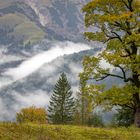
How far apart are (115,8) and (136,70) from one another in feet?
18.5

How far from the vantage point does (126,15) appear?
109 ft

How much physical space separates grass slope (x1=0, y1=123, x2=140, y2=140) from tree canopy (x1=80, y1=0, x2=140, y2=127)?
9.79 metres

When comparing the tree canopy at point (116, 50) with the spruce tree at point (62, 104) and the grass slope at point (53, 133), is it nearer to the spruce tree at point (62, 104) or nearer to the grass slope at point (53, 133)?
the grass slope at point (53, 133)

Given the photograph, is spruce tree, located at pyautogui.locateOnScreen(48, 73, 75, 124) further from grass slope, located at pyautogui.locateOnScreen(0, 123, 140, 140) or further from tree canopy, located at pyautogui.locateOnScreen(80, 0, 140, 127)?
grass slope, located at pyautogui.locateOnScreen(0, 123, 140, 140)

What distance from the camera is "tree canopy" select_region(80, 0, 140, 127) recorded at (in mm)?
33344

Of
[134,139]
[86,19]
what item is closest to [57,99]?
[86,19]

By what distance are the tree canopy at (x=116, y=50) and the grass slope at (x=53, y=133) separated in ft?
32.1

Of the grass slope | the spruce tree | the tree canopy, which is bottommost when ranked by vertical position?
the grass slope

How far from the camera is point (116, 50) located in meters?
34.5

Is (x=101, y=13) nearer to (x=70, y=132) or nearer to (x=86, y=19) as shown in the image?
(x=86, y=19)

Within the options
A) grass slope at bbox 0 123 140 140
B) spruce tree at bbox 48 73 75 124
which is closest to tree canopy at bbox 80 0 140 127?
grass slope at bbox 0 123 140 140

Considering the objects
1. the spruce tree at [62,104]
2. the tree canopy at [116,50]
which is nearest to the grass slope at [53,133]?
the tree canopy at [116,50]

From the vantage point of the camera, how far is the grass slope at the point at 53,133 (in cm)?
1920

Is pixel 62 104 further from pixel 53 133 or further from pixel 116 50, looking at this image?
pixel 53 133
